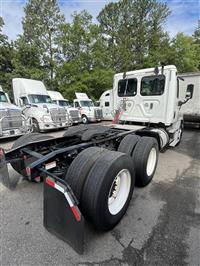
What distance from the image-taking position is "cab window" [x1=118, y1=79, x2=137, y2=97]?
549 cm

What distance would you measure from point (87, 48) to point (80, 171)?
21.3 metres

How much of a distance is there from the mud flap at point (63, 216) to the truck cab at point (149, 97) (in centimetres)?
383

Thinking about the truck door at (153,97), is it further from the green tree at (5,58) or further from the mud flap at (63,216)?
the green tree at (5,58)

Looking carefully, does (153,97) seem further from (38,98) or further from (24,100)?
(24,100)

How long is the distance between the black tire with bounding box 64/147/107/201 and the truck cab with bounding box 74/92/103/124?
485 inches

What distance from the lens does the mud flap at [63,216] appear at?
60.6 inches

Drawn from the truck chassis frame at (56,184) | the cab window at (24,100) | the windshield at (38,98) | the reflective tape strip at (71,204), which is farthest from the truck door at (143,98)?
the cab window at (24,100)

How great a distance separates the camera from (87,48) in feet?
65.6

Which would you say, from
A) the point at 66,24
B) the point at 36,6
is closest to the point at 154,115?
the point at 66,24

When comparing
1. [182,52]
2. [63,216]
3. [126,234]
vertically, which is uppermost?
[182,52]

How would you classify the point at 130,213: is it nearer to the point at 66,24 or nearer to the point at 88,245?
the point at 88,245

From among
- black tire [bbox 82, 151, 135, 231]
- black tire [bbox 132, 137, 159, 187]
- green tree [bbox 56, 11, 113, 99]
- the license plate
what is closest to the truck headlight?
black tire [bbox 132, 137, 159, 187]

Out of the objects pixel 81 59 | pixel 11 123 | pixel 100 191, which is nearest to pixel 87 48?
pixel 81 59

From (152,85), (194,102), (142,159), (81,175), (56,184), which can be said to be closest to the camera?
(56,184)
